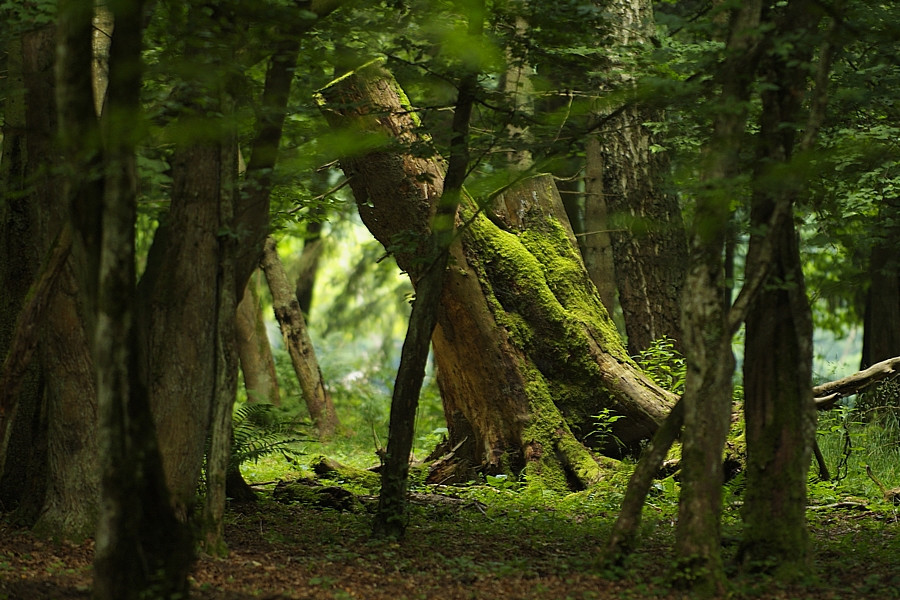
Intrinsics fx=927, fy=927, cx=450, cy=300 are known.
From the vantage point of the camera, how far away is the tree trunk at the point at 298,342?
14.4 metres

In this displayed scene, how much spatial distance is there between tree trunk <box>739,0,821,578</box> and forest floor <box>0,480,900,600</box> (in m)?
0.27

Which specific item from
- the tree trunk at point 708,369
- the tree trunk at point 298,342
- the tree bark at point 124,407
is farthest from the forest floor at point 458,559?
the tree trunk at point 298,342

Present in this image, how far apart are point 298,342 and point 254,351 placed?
3.28 feet

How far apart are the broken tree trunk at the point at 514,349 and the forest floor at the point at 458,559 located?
1.38 meters

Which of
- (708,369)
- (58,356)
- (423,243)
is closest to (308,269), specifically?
(423,243)

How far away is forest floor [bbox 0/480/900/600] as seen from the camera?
550 cm

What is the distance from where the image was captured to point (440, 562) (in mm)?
6430

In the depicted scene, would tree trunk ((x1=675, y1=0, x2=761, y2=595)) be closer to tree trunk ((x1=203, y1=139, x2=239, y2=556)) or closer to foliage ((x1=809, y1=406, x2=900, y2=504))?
tree trunk ((x1=203, y1=139, x2=239, y2=556))

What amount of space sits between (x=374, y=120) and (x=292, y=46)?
2.94 meters

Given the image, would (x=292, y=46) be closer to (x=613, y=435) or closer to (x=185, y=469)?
(x=185, y=469)

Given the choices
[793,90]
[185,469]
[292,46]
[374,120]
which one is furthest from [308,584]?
[374,120]

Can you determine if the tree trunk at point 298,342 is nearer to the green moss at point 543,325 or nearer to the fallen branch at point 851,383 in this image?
the green moss at point 543,325

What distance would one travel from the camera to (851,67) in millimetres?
7875

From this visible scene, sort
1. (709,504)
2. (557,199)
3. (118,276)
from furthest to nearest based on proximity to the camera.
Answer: (557,199) < (709,504) < (118,276)
